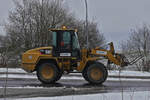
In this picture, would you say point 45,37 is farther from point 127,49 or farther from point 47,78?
point 47,78

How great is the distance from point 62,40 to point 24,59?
2.14 m

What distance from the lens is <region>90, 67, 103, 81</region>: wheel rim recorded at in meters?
11.6

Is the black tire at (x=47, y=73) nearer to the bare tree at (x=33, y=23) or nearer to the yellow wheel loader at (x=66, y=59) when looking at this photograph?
the yellow wheel loader at (x=66, y=59)

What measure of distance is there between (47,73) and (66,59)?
3.81 ft

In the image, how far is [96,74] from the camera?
11.6 m

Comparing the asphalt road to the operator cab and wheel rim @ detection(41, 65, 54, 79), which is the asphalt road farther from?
the operator cab

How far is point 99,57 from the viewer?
39.0ft

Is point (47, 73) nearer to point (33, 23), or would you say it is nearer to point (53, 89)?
point (53, 89)

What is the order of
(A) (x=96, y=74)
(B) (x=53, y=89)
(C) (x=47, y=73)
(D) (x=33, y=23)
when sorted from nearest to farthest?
(B) (x=53, y=89), (A) (x=96, y=74), (C) (x=47, y=73), (D) (x=33, y=23)

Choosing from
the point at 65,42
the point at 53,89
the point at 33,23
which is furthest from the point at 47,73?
the point at 33,23

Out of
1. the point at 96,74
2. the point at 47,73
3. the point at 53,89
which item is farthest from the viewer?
the point at 47,73

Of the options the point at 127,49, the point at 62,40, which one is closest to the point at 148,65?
the point at 127,49

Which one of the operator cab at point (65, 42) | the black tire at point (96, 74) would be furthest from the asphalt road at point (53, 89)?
the operator cab at point (65, 42)

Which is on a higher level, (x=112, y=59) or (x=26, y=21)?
(x=26, y=21)
